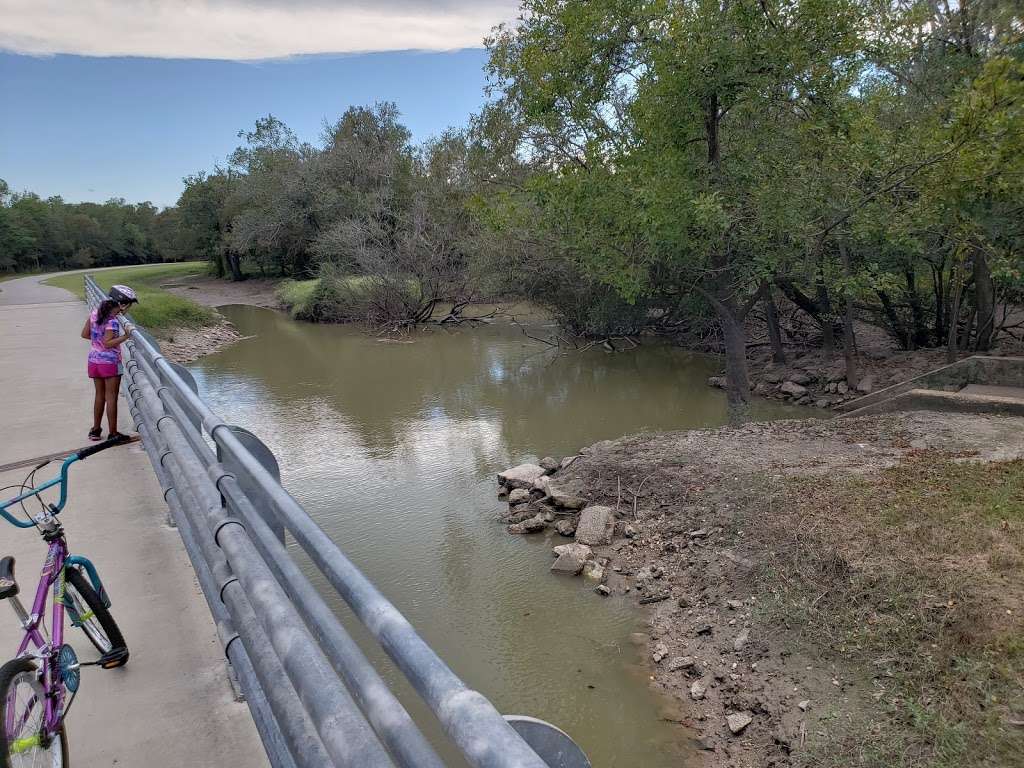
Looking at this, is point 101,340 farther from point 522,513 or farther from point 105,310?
point 522,513

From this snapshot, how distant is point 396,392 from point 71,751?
14510 mm

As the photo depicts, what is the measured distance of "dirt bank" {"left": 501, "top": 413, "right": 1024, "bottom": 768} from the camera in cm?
423

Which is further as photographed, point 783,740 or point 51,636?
point 783,740

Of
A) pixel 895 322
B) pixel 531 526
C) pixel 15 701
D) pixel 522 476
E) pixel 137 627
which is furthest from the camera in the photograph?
pixel 895 322

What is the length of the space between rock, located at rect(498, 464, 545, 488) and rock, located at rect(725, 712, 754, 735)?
4812mm

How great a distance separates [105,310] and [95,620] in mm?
4581

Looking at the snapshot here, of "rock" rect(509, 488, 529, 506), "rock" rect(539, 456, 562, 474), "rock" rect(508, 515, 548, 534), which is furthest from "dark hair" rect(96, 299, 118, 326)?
"rock" rect(539, 456, 562, 474)

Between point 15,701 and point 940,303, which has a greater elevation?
point 940,303

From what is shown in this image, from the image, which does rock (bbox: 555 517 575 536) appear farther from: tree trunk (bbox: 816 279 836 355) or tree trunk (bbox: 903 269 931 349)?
tree trunk (bbox: 903 269 931 349)

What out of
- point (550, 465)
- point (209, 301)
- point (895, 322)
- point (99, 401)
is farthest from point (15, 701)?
point (209, 301)

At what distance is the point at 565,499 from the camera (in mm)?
8617

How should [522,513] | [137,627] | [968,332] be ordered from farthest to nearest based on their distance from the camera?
[968,332] → [522,513] → [137,627]

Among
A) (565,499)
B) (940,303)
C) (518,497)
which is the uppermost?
(940,303)

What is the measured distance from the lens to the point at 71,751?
2781 millimetres
